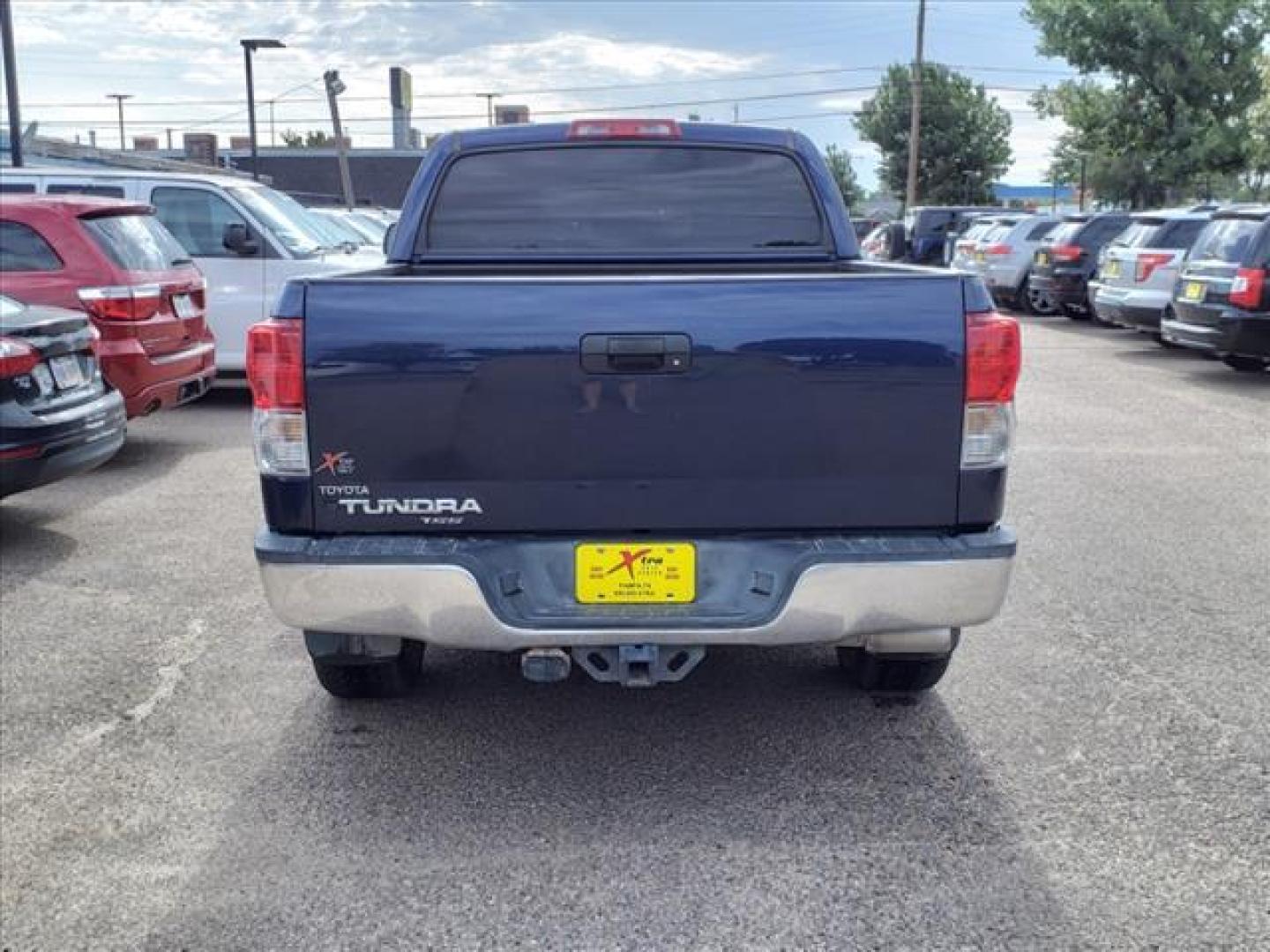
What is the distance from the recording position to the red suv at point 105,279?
853 cm

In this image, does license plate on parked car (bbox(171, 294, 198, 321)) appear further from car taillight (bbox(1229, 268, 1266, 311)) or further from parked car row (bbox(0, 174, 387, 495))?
car taillight (bbox(1229, 268, 1266, 311))

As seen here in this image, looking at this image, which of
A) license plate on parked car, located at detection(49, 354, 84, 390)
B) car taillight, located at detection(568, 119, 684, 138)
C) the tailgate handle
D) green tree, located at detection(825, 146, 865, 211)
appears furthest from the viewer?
green tree, located at detection(825, 146, 865, 211)

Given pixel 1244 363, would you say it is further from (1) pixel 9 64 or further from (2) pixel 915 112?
(2) pixel 915 112

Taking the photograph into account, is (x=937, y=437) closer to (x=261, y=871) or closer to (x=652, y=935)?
(x=652, y=935)

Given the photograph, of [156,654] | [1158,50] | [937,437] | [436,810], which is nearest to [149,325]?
[156,654]

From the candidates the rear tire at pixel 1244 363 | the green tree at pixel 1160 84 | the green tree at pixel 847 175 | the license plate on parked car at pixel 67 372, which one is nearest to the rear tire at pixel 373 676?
the license plate on parked car at pixel 67 372

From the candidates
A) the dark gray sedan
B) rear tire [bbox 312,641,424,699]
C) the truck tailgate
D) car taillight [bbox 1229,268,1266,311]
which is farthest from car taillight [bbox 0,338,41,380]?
car taillight [bbox 1229,268,1266,311]

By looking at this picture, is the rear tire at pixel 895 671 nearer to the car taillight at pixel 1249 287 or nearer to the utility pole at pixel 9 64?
the car taillight at pixel 1249 287

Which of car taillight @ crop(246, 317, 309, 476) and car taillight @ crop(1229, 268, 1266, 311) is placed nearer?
car taillight @ crop(246, 317, 309, 476)

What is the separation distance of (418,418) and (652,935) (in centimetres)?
Answer: 146

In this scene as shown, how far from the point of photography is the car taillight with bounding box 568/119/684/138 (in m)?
5.06

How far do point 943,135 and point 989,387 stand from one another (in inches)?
2133

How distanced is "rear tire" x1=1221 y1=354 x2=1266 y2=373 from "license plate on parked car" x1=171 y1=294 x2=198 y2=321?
1044cm

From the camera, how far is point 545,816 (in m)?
3.71
